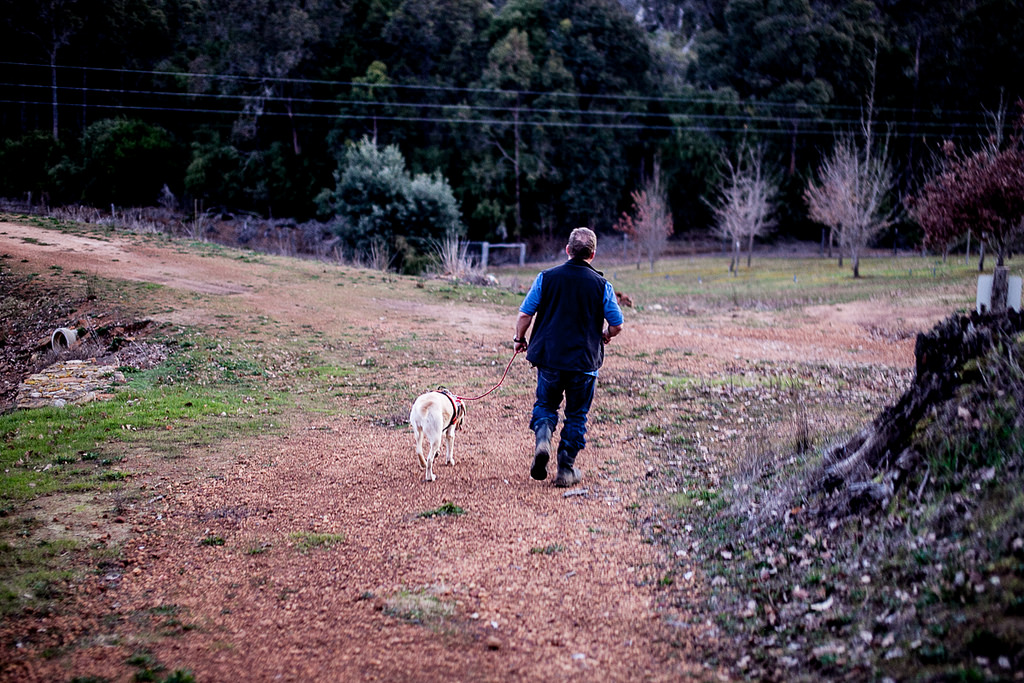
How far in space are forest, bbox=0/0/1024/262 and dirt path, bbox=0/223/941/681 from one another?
3392 cm

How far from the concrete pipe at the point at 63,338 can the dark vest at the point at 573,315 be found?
32.1ft

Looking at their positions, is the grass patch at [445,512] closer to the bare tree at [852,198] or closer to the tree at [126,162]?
the bare tree at [852,198]

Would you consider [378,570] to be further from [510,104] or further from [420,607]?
[510,104]

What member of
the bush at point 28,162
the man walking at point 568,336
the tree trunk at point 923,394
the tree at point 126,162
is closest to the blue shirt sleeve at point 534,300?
the man walking at point 568,336

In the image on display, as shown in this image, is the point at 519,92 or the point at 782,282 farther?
the point at 519,92

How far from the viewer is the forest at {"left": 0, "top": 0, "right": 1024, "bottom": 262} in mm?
39500

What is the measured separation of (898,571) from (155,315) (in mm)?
13252

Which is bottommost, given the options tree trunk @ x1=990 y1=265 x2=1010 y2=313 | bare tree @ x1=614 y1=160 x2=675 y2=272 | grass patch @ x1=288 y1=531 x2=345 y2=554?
grass patch @ x1=288 y1=531 x2=345 y2=554

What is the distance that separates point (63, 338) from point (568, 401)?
1006 cm

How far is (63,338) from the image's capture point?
12.3 meters

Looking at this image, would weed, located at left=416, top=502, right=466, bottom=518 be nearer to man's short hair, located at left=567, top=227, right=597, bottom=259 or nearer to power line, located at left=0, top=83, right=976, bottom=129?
man's short hair, located at left=567, top=227, right=597, bottom=259

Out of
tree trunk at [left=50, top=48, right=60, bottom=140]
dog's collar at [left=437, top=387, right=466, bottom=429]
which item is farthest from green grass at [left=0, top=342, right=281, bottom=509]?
tree trunk at [left=50, top=48, right=60, bottom=140]

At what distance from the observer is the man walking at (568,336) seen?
6.02 m

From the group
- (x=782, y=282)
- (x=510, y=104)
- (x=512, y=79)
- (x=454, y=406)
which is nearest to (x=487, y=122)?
(x=510, y=104)
